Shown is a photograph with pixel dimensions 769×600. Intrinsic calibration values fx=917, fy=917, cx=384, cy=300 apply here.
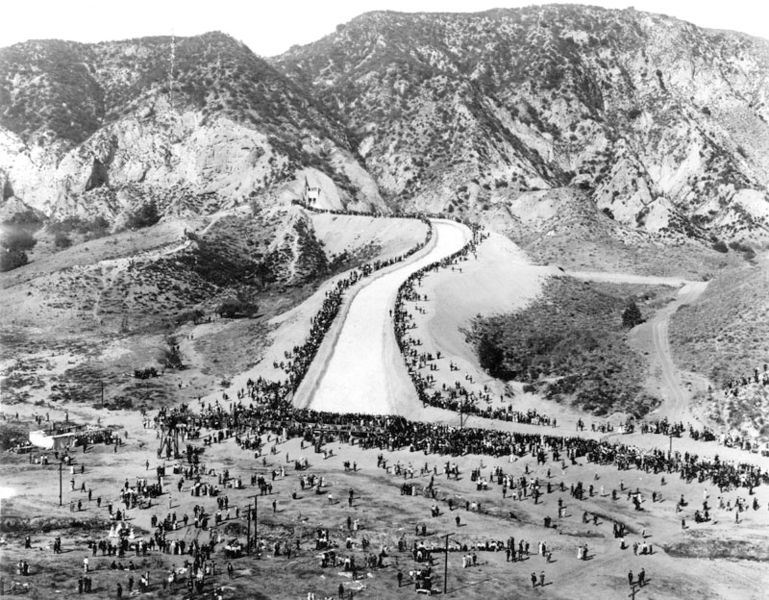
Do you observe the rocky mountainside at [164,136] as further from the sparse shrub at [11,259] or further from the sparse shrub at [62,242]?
the sparse shrub at [11,259]

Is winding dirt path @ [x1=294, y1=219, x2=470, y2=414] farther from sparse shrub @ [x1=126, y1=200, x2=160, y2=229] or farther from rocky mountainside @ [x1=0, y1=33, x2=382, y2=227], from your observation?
rocky mountainside @ [x1=0, y1=33, x2=382, y2=227]

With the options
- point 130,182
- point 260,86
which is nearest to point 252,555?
point 130,182

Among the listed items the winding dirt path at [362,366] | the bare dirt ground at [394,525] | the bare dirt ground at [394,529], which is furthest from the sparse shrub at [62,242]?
the bare dirt ground at [394,529]

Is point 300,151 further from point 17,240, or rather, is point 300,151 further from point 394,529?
point 394,529

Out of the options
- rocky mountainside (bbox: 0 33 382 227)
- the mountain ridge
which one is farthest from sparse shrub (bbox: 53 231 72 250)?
rocky mountainside (bbox: 0 33 382 227)

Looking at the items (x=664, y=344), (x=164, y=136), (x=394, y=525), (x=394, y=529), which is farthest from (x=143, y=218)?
(x=394, y=529)

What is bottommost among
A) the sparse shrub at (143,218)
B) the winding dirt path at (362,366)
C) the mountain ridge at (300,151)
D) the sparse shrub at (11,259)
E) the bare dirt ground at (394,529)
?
the bare dirt ground at (394,529)
